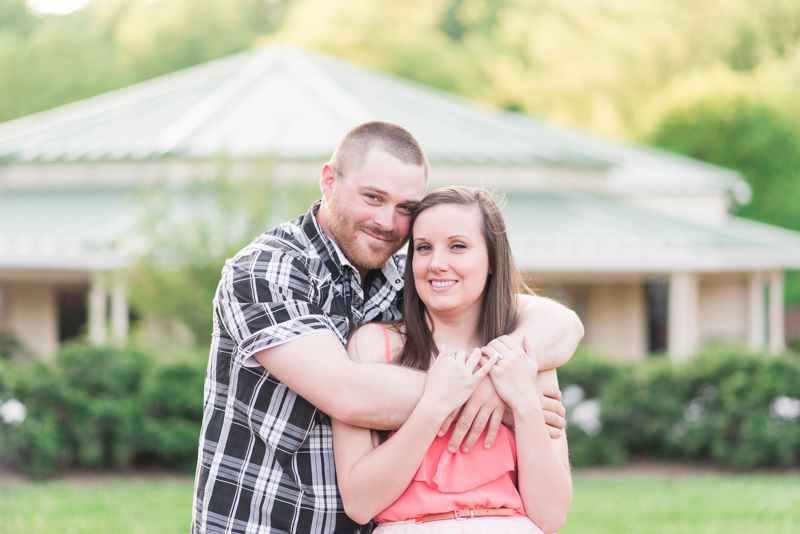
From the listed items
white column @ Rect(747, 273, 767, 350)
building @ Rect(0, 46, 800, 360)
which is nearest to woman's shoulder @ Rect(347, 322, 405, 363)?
building @ Rect(0, 46, 800, 360)

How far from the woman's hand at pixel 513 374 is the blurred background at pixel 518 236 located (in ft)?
7.04

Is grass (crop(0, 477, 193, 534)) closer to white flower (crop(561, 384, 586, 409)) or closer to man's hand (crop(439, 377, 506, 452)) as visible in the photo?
man's hand (crop(439, 377, 506, 452))

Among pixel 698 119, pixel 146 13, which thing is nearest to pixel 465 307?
pixel 698 119

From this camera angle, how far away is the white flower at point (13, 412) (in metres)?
9.02

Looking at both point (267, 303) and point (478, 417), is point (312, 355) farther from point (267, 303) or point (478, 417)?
point (478, 417)

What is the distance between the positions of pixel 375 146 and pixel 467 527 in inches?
53.9

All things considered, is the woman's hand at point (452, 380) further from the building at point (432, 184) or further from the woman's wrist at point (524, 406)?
the building at point (432, 184)

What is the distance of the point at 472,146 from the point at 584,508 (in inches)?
448

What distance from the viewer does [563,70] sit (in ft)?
130

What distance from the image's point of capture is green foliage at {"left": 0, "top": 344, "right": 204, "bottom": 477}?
9.24 m

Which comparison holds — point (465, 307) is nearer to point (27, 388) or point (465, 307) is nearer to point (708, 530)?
point (708, 530)

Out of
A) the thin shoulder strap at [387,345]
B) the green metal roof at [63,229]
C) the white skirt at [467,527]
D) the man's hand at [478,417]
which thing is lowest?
the white skirt at [467,527]

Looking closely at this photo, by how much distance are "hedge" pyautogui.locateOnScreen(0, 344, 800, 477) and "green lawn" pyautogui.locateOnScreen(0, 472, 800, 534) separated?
1.42 feet

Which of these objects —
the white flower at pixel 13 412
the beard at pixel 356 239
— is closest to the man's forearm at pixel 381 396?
the beard at pixel 356 239
